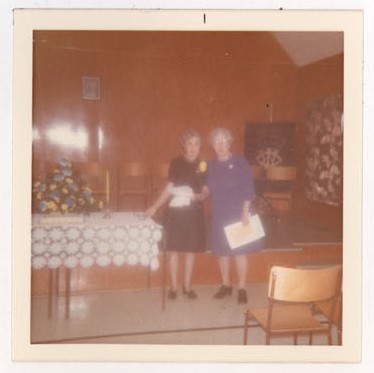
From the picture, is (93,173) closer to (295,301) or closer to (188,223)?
(188,223)

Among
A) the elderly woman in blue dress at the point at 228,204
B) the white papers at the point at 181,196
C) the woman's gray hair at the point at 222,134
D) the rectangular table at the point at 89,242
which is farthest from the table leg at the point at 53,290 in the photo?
the woman's gray hair at the point at 222,134

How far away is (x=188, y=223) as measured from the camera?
2.02 metres

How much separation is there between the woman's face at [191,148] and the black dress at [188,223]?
1.8 inches

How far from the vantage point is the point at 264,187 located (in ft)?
6.46

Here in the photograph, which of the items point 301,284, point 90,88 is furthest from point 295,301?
point 90,88

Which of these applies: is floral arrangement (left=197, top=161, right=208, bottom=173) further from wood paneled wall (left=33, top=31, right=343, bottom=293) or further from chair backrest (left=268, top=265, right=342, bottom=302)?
chair backrest (left=268, top=265, right=342, bottom=302)

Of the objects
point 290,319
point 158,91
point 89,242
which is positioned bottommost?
point 290,319

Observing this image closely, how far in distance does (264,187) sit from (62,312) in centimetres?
109

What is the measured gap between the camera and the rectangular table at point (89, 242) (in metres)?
1.98

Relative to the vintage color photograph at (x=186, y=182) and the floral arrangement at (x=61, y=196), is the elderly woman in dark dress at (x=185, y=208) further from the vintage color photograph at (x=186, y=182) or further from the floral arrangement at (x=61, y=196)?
the floral arrangement at (x=61, y=196)

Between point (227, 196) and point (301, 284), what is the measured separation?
1.70ft

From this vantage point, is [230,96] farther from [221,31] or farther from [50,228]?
[50,228]

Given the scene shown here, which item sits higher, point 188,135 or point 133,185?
point 188,135

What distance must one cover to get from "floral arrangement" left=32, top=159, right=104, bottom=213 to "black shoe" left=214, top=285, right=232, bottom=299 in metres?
0.67
